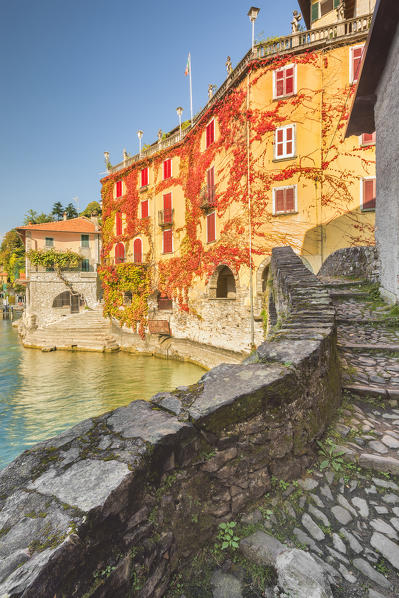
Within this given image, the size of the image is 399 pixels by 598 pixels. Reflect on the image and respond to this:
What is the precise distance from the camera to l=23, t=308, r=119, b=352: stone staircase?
2153 cm

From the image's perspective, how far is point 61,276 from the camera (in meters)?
27.2

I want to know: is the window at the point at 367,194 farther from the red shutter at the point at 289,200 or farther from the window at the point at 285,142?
the window at the point at 285,142

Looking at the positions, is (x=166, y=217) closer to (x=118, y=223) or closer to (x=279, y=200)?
(x=118, y=223)

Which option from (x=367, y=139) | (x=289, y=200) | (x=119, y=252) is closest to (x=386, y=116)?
(x=289, y=200)

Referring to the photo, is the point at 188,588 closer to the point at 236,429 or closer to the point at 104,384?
the point at 236,429

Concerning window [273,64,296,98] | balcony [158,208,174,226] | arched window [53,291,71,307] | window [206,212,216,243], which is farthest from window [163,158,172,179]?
arched window [53,291,71,307]

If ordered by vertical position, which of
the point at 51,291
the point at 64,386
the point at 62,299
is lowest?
the point at 64,386

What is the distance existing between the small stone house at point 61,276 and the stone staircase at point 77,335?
8.35 feet

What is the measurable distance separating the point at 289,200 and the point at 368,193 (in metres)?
3.47

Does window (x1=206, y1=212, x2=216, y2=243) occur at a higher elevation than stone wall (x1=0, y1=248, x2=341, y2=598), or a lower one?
higher

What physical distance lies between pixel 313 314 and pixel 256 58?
50.4 ft

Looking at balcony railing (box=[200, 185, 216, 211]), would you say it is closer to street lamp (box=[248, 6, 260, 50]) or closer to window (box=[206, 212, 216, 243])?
window (box=[206, 212, 216, 243])

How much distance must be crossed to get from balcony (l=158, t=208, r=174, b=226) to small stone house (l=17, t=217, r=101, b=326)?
35.8 ft

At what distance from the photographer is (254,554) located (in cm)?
188
